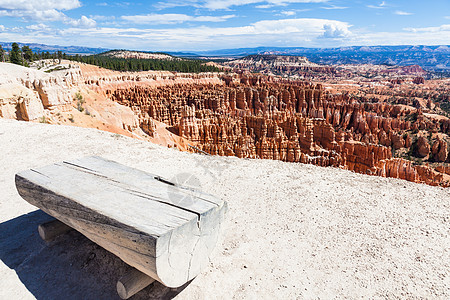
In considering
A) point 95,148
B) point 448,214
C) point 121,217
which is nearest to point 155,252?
point 121,217

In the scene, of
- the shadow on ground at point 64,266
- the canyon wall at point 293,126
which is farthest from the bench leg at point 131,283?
the canyon wall at point 293,126

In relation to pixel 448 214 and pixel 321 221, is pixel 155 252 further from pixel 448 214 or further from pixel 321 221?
pixel 448 214

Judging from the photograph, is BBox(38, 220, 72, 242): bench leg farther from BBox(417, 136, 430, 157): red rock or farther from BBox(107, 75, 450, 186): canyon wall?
BBox(417, 136, 430, 157): red rock

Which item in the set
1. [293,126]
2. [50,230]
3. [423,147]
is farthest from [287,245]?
[423,147]

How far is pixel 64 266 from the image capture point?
12.2 feet

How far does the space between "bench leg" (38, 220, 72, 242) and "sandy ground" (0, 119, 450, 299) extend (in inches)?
4.5

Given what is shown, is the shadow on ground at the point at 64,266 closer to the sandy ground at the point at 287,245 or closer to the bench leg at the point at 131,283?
the sandy ground at the point at 287,245

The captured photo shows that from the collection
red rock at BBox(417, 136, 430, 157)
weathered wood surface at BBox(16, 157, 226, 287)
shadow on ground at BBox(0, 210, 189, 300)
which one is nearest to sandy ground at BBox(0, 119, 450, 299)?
shadow on ground at BBox(0, 210, 189, 300)

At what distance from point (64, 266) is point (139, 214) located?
5.34 ft

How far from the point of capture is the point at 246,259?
398 cm

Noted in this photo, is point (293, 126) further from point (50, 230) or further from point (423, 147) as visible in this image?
point (50, 230)

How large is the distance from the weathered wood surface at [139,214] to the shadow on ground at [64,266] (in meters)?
0.56

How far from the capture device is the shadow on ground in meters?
3.33

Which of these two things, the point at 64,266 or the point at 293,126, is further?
the point at 293,126
